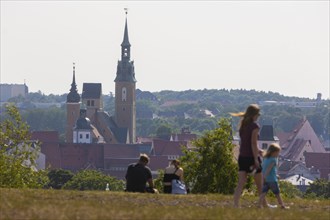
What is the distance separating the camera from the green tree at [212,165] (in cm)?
4025

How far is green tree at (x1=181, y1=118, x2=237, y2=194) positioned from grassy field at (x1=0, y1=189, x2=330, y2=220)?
615 inches

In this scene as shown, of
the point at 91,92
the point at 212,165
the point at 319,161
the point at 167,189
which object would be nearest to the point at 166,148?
the point at 91,92

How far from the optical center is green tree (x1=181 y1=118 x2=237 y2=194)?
4025cm

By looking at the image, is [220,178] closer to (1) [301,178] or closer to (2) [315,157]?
(1) [301,178]

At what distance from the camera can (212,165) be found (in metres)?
42.6

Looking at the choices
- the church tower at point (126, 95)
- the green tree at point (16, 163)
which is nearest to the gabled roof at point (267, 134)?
the church tower at point (126, 95)

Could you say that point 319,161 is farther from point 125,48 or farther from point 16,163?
point 16,163

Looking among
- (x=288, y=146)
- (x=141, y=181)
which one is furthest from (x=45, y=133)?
(x=141, y=181)

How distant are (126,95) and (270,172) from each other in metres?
169

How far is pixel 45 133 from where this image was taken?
589 feet

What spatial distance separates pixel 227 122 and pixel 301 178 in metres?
103

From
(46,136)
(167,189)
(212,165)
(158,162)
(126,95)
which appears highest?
(126,95)

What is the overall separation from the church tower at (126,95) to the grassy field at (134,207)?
545ft

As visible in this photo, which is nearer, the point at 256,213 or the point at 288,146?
the point at 256,213
